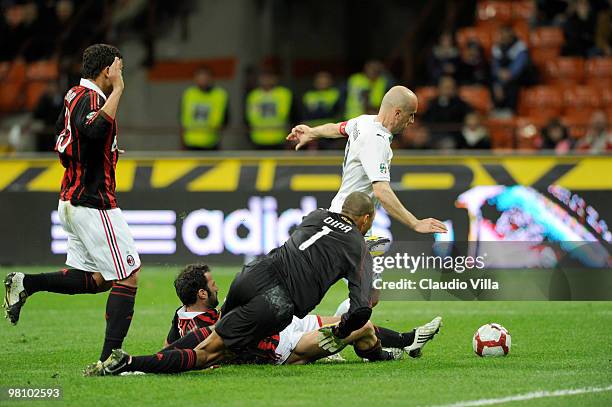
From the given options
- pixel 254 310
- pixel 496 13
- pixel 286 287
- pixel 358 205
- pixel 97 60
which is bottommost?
pixel 254 310

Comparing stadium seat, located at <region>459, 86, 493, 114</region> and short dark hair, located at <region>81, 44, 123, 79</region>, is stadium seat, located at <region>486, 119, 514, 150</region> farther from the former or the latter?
short dark hair, located at <region>81, 44, 123, 79</region>

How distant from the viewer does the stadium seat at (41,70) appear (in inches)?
830

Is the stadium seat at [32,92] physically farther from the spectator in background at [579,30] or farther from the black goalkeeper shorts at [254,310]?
the black goalkeeper shorts at [254,310]

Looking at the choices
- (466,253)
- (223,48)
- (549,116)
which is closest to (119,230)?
(466,253)

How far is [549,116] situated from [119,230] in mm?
11944

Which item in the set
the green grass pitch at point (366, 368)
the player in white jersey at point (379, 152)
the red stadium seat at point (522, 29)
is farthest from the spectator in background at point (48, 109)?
the player in white jersey at point (379, 152)

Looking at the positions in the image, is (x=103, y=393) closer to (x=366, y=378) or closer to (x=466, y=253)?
(x=366, y=378)

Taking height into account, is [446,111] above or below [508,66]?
below

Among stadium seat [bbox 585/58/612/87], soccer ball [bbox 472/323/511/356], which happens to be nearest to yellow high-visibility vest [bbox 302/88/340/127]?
stadium seat [bbox 585/58/612/87]

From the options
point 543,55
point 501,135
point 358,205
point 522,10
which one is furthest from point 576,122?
point 358,205

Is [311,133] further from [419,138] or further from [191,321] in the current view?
[419,138]

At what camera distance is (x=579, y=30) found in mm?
19141

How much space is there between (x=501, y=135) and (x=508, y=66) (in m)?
1.26

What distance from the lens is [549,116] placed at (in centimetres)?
1883
